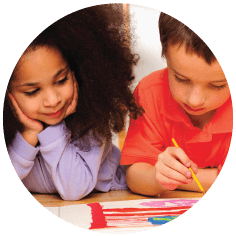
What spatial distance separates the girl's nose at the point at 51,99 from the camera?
38.5 inches

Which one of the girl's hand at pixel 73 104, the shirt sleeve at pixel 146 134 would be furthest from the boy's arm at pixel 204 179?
the girl's hand at pixel 73 104

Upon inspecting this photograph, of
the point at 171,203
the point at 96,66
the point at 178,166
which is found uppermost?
the point at 96,66

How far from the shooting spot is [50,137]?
1037 mm

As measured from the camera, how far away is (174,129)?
108cm

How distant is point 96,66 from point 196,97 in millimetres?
244

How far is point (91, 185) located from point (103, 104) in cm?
21

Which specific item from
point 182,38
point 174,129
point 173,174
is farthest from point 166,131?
point 182,38

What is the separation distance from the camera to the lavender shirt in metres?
1.04

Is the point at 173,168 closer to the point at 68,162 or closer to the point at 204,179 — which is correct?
the point at 204,179

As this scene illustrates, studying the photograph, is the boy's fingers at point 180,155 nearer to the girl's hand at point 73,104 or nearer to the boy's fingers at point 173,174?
the boy's fingers at point 173,174

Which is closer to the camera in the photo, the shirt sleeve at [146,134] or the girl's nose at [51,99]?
the girl's nose at [51,99]

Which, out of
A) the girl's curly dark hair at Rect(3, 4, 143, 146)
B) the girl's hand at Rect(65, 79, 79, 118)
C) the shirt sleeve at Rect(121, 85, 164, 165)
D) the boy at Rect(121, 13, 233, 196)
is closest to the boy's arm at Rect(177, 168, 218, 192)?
the boy at Rect(121, 13, 233, 196)

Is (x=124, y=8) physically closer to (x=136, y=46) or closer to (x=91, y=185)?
(x=136, y=46)

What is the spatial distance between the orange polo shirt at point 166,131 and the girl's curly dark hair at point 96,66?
34 mm
